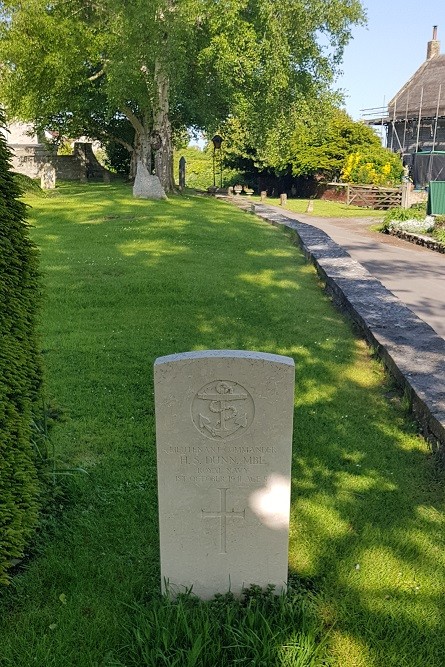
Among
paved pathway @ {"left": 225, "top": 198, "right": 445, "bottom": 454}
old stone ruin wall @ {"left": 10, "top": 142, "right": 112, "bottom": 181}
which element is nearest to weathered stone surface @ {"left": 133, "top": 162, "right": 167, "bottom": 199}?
paved pathway @ {"left": 225, "top": 198, "right": 445, "bottom": 454}

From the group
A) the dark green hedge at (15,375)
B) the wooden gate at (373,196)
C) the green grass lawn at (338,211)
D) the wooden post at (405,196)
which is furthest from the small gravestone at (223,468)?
the wooden gate at (373,196)

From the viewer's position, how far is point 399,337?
742 cm

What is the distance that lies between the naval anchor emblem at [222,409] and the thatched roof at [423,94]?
4257 centimetres

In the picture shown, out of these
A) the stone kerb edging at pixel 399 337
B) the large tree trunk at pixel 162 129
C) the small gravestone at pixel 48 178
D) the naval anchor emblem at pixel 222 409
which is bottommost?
the stone kerb edging at pixel 399 337

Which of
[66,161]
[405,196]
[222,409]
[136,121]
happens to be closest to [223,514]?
[222,409]

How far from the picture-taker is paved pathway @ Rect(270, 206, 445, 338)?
1111 cm

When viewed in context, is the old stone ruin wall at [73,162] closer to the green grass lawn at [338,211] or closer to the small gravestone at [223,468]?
the green grass lawn at [338,211]

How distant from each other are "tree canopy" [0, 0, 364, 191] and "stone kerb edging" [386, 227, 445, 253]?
8.58 m

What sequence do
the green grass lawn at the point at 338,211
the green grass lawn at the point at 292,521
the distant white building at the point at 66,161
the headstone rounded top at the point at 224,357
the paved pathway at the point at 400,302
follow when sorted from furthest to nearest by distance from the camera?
the distant white building at the point at 66,161, the green grass lawn at the point at 338,211, the paved pathway at the point at 400,302, the headstone rounded top at the point at 224,357, the green grass lawn at the point at 292,521

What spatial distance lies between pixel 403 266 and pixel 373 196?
20909 mm

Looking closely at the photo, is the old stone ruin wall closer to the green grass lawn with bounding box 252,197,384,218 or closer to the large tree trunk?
the large tree trunk

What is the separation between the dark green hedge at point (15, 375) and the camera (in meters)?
3.69

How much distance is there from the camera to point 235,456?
3400 millimetres

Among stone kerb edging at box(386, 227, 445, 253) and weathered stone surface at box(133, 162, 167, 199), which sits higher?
weathered stone surface at box(133, 162, 167, 199)
